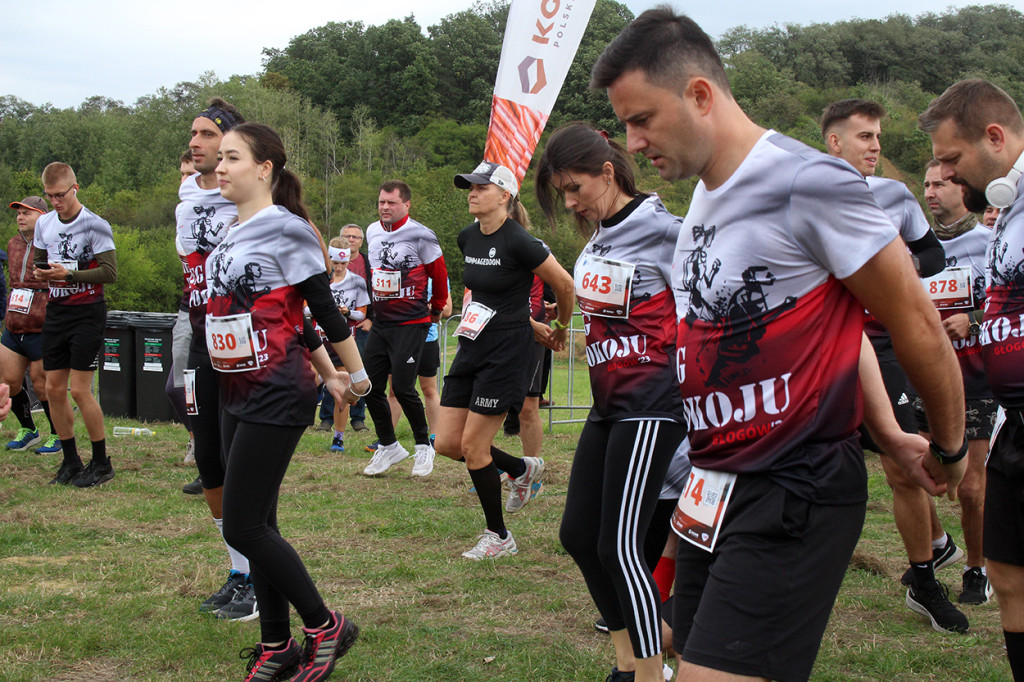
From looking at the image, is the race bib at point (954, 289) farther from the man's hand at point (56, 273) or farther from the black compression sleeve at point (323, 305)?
the man's hand at point (56, 273)

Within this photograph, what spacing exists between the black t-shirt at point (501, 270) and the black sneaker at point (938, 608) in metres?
2.72

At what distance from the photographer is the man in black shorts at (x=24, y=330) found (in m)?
8.49

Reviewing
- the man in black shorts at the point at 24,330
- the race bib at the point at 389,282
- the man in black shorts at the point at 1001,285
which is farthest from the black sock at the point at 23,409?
the man in black shorts at the point at 1001,285

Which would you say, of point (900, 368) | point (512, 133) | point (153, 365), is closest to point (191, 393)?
point (900, 368)

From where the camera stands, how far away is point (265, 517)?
351 cm

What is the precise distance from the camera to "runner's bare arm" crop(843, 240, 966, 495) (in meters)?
1.90

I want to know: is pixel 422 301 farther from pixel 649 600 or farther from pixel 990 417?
pixel 649 600

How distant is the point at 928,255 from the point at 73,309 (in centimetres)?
639

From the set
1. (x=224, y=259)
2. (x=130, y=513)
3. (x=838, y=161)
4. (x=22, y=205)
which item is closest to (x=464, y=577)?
(x=224, y=259)

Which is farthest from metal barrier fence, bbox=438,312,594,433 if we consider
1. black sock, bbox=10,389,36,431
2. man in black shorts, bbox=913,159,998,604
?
man in black shorts, bbox=913,159,998,604

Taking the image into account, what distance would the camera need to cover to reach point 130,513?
655cm

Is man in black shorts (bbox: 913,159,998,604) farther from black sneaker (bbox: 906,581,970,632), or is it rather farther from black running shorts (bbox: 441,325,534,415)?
black running shorts (bbox: 441,325,534,415)

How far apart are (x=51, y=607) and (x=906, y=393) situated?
4.42 m

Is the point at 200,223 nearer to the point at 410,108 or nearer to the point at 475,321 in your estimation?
the point at 475,321
